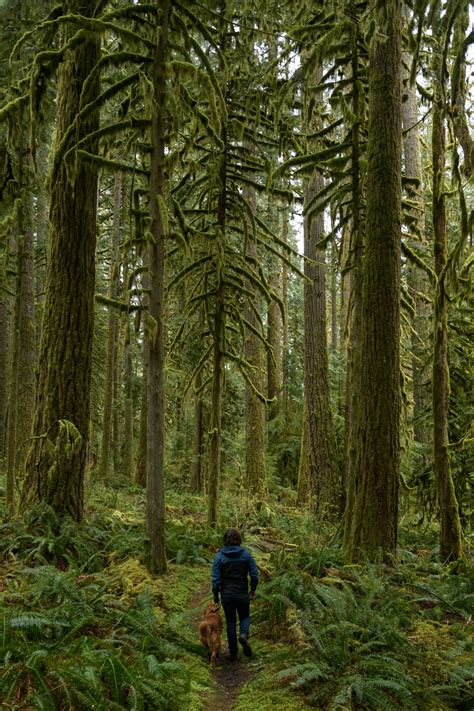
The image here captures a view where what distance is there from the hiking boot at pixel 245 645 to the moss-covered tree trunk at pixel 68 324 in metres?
3.39

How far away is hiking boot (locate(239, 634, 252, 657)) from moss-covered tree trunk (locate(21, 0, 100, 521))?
339 cm

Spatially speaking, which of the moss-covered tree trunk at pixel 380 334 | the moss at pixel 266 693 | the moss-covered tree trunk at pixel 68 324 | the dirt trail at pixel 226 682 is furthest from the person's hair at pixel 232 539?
the moss-covered tree trunk at pixel 68 324

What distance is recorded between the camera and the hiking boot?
5605mm

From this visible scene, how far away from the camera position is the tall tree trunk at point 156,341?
23.6 ft

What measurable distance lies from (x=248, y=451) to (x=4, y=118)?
9.68 meters

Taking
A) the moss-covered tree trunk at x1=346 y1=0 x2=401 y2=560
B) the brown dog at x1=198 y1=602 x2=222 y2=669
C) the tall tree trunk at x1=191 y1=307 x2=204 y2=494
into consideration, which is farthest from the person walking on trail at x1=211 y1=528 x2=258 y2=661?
the tall tree trunk at x1=191 y1=307 x2=204 y2=494

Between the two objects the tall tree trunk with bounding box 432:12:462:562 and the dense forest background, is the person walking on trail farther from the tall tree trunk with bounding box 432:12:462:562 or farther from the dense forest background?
the tall tree trunk with bounding box 432:12:462:562

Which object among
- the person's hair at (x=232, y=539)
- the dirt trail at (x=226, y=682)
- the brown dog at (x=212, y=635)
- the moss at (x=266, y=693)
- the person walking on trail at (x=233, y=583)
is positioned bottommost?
the dirt trail at (x=226, y=682)

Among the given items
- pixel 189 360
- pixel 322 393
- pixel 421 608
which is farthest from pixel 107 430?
pixel 421 608

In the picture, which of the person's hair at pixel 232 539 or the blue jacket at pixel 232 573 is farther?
the person's hair at pixel 232 539

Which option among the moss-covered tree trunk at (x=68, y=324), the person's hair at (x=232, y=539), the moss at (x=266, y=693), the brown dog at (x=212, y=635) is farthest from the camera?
the moss-covered tree trunk at (x=68, y=324)

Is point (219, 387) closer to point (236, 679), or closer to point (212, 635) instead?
point (212, 635)

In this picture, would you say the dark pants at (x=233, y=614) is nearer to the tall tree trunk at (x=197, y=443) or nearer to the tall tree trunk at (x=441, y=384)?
the tall tree trunk at (x=441, y=384)

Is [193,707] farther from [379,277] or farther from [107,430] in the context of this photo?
[107,430]
